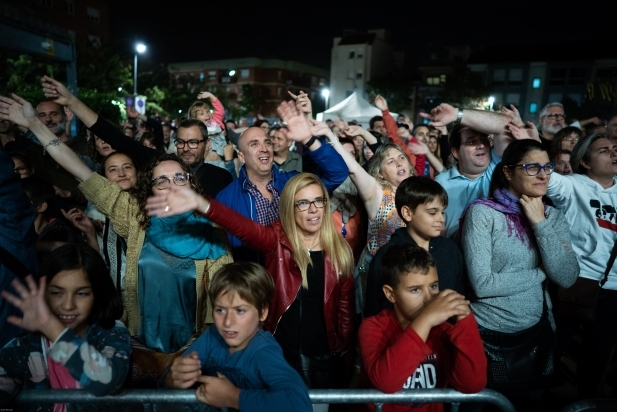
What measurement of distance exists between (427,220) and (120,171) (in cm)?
253

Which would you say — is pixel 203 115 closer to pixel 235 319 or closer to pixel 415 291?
pixel 235 319

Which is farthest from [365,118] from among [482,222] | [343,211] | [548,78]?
[548,78]

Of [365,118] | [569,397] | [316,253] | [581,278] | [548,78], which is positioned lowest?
[569,397]

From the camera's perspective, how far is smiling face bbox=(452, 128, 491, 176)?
361cm

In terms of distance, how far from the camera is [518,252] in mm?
2656

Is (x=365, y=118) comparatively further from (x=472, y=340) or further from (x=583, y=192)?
(x=472, y=340)

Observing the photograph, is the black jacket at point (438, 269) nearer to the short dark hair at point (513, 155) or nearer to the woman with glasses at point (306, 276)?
the woman with glasses at point (306, 276)

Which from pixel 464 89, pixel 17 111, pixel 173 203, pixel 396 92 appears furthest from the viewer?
pixel 396 92

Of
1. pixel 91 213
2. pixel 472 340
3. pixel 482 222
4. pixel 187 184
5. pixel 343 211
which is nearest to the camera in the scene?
pixel 472 340

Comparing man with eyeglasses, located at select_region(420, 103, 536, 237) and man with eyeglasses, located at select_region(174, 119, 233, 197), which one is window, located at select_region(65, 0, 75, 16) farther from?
man with eyeglasses, located at select_region(420, 103, 536, 237)

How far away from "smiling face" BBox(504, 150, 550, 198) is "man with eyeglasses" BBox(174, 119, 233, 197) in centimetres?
268

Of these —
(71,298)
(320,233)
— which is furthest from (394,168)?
(71,298)

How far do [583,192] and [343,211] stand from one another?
205 centimetres

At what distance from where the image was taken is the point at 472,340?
1.94 metres
